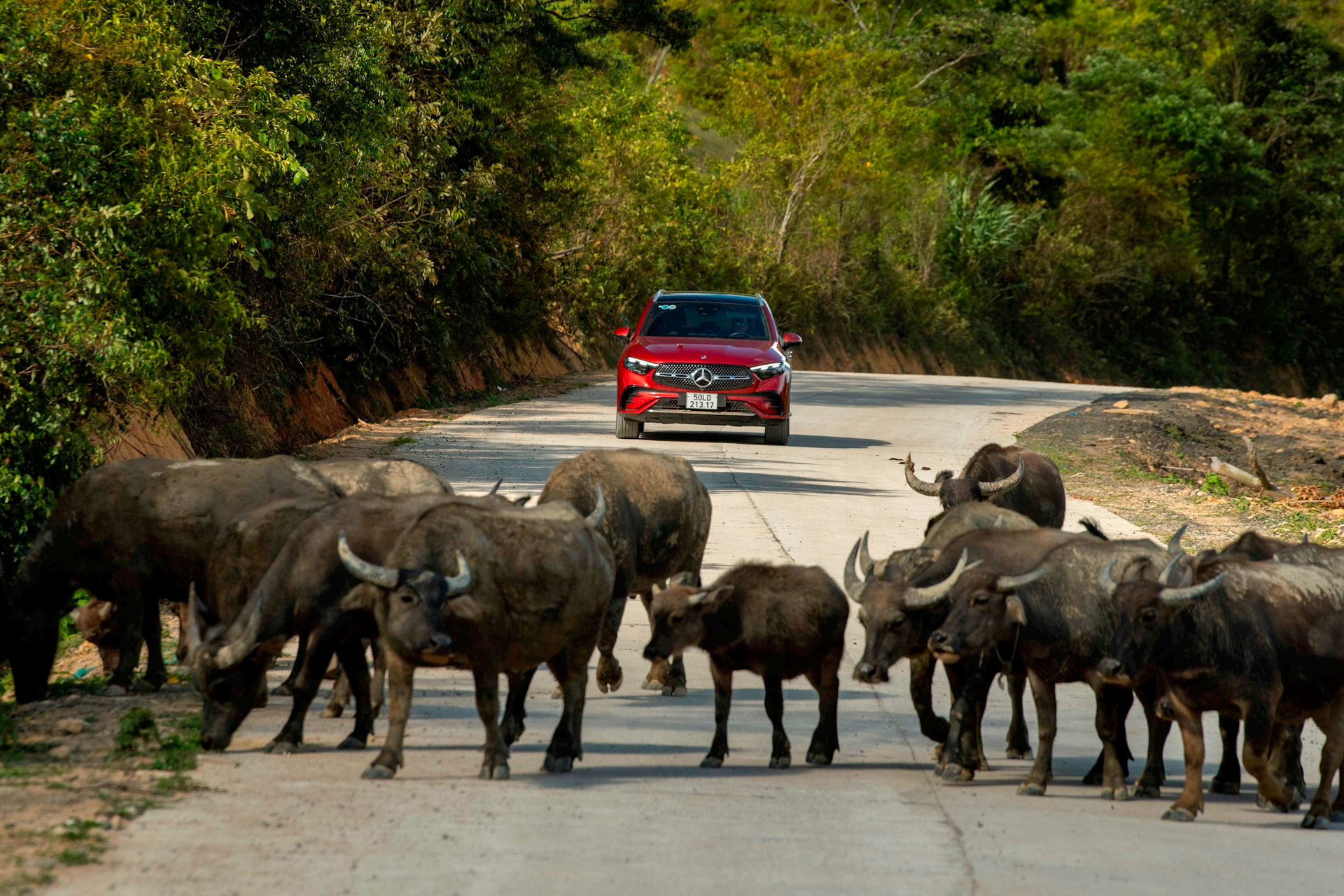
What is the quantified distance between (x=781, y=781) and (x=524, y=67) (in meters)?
24.6

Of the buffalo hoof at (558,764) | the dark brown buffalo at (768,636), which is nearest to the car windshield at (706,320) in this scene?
the dark brown buffalo at (768,636)

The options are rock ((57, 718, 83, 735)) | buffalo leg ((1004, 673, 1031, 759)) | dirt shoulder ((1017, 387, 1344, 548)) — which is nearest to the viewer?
rock ((57, 718, 83, 735))

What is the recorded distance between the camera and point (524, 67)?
30609 millimetres

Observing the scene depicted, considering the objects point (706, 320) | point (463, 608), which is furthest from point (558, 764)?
point (706, 320)

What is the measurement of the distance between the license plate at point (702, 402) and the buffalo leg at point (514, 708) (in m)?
13.2

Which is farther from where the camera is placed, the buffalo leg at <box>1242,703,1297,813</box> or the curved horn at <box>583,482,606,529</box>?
the curved horn at <box>583,482,606,529</box>

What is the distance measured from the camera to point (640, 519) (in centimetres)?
973

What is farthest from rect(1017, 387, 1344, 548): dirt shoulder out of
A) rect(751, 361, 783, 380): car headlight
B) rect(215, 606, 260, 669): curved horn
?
rect(215, 606, 260, 669): curved horn

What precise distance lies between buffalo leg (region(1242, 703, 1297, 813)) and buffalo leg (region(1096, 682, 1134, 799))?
0.59 m

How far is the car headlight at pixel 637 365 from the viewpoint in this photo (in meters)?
21.5

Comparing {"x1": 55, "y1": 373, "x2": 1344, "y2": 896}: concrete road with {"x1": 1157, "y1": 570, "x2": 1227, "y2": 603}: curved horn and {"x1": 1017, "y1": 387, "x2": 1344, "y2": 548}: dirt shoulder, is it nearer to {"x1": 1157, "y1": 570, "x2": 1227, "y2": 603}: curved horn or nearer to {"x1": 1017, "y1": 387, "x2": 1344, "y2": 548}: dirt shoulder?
{"x1": 1157, "y1": 570, "x2": 1227, "y2": 603}: curved horn

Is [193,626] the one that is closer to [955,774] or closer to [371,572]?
[371,572]

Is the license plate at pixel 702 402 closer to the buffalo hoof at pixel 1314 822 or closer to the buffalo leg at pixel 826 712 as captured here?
the buffalo leg at pixel 826 712

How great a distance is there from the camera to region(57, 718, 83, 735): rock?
816 centimetres
